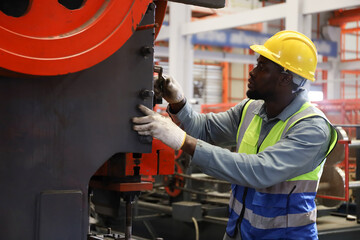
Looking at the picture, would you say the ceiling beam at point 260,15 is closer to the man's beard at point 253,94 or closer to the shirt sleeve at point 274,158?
the man's beard at point 253,94

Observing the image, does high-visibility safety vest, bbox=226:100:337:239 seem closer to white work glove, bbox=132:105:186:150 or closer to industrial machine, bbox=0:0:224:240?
white work glove, bbox=132:105:186:150

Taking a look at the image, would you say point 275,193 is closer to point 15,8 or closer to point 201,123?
point 201,123

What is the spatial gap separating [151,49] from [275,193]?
38.8 inches

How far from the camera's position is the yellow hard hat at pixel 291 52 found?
7.19 ft

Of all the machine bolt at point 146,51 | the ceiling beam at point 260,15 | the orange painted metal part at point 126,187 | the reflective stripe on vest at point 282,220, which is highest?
the ceiling beam at point 260,15

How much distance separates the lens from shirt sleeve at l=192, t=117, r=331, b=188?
1847mm

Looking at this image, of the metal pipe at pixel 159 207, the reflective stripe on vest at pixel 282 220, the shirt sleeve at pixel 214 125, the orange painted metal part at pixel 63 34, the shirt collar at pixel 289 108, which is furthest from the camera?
the metal pipe at pixel 159 207

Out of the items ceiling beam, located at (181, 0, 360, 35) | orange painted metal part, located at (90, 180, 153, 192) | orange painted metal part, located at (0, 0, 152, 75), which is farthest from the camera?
ceiling beam, located at (181, 0, 360, 35)

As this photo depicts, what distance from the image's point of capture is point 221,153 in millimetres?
1861

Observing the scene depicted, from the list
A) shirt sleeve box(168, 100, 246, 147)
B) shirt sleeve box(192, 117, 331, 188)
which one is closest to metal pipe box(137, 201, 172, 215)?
shirt sleeve box(168, 100, 246, 147)

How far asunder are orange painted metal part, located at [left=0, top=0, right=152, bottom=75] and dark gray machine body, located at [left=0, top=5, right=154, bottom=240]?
4.9 inches

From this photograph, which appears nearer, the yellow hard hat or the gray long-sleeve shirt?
the gray long-sleeve shirt

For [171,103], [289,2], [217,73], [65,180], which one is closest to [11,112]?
[65,180]

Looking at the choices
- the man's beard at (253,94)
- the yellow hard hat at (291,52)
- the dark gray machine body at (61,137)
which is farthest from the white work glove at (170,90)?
the dark gray machine body at (61,137)
